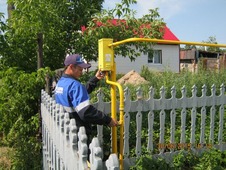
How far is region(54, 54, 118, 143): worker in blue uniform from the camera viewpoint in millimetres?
2868

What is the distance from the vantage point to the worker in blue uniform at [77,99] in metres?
2.87

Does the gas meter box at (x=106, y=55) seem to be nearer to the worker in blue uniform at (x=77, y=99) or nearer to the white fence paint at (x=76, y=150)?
the worker in blue uniform at (x=77, y=99)

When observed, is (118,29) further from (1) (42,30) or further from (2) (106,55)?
(2) (106,55)

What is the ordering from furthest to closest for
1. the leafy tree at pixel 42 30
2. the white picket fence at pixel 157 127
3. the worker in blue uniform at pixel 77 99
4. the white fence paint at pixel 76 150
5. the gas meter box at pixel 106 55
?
the leafy tree at pixel 42 30 → the white picket fence at pixel 157 127 → the gas meter box at pixel 106 55 → the worker in blue uniform at pixel 77 99 → the white fence paint at pixel 76 150

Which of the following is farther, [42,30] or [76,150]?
[42,30]

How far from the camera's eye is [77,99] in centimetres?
289

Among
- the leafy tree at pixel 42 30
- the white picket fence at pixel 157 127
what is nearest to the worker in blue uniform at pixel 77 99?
the white picket fence at pixel 157 127

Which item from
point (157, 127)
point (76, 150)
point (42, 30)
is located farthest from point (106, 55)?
point (157, 127)

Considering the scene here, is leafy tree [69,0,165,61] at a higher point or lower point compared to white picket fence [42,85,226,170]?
higher

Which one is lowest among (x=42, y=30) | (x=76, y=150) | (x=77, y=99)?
(x=76, y=150)

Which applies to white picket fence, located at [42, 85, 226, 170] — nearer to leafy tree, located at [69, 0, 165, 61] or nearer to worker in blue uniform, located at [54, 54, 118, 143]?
worker in blue uniform, located at [54, 54, 118, 143]

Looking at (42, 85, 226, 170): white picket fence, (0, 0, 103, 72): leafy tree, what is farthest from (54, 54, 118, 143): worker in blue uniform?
(0, 0, 103, 72): leafy tree

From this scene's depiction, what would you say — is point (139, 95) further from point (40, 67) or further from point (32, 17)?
point (32, 17)

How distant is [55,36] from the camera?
5344mm
